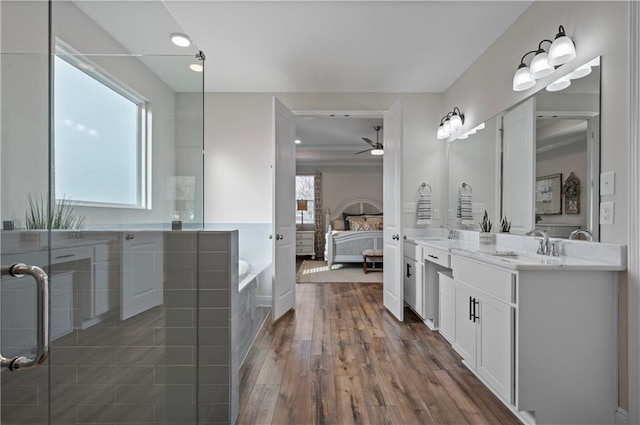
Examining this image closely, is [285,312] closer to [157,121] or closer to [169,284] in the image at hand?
[169,284]

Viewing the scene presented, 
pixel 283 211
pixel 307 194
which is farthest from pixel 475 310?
pixel 307 194

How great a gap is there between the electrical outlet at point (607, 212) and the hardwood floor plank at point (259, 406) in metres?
2.11

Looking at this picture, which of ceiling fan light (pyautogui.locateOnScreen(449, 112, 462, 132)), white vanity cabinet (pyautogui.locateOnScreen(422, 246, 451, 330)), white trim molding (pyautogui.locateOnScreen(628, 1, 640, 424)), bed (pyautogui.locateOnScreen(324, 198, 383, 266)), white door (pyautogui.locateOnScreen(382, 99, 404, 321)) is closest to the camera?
white trim molding (pyautogui.locateOnScreen(628, 1, 640, 424))

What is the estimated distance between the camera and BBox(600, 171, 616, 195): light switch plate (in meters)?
1.62

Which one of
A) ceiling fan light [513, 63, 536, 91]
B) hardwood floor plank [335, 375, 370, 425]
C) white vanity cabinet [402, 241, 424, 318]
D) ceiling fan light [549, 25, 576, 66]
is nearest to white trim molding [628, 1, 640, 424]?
ceiling fan light [549, 25, 576, 66]

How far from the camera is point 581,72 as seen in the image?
1.83 meters

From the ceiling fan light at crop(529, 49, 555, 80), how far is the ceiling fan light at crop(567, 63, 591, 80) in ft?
0.42

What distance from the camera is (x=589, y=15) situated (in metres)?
1.78

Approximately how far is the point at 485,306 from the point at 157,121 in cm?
221

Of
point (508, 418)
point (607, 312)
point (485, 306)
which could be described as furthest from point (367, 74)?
point (508, 418)

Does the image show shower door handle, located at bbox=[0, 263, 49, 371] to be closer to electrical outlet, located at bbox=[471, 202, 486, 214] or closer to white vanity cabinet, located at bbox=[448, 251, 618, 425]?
white vanity cabinet, located at bbox=[448, 251, 618, 425]

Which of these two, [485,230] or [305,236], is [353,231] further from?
[485,230]

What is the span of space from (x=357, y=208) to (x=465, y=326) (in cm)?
606

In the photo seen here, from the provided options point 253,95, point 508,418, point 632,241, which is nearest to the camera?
point 632,241
